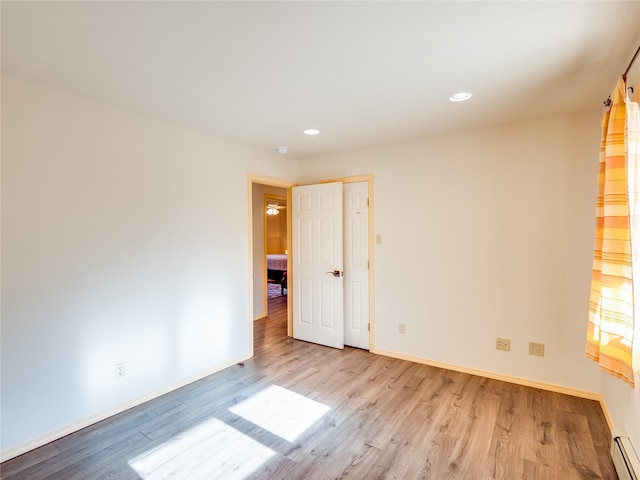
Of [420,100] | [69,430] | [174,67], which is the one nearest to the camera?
[174,67]

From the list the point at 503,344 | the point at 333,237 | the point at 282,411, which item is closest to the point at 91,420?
the point at 282,411

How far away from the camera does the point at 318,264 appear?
4004 millimetres

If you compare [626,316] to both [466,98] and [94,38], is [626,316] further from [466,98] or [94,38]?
[94,38]

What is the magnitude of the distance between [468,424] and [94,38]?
3274 mm

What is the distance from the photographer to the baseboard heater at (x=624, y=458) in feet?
5.19

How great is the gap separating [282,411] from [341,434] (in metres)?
0.52

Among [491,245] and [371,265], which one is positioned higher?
[491,245]

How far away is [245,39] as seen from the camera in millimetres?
1615

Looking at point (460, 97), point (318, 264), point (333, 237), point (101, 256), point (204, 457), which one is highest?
point (460, 97)

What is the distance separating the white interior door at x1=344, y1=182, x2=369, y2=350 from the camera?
3.77 m

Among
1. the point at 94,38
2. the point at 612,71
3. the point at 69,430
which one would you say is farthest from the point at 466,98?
the point at 69,430

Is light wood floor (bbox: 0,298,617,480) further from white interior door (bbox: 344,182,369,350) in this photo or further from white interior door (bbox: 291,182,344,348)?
white interior door (bbox: 291,182,344,348)

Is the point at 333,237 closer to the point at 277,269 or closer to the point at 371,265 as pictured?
the point at 371,265

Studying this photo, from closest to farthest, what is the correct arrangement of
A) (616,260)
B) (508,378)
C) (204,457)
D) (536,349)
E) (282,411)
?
(616,260), (204,457), (282,411), (536,349), (508,378)
